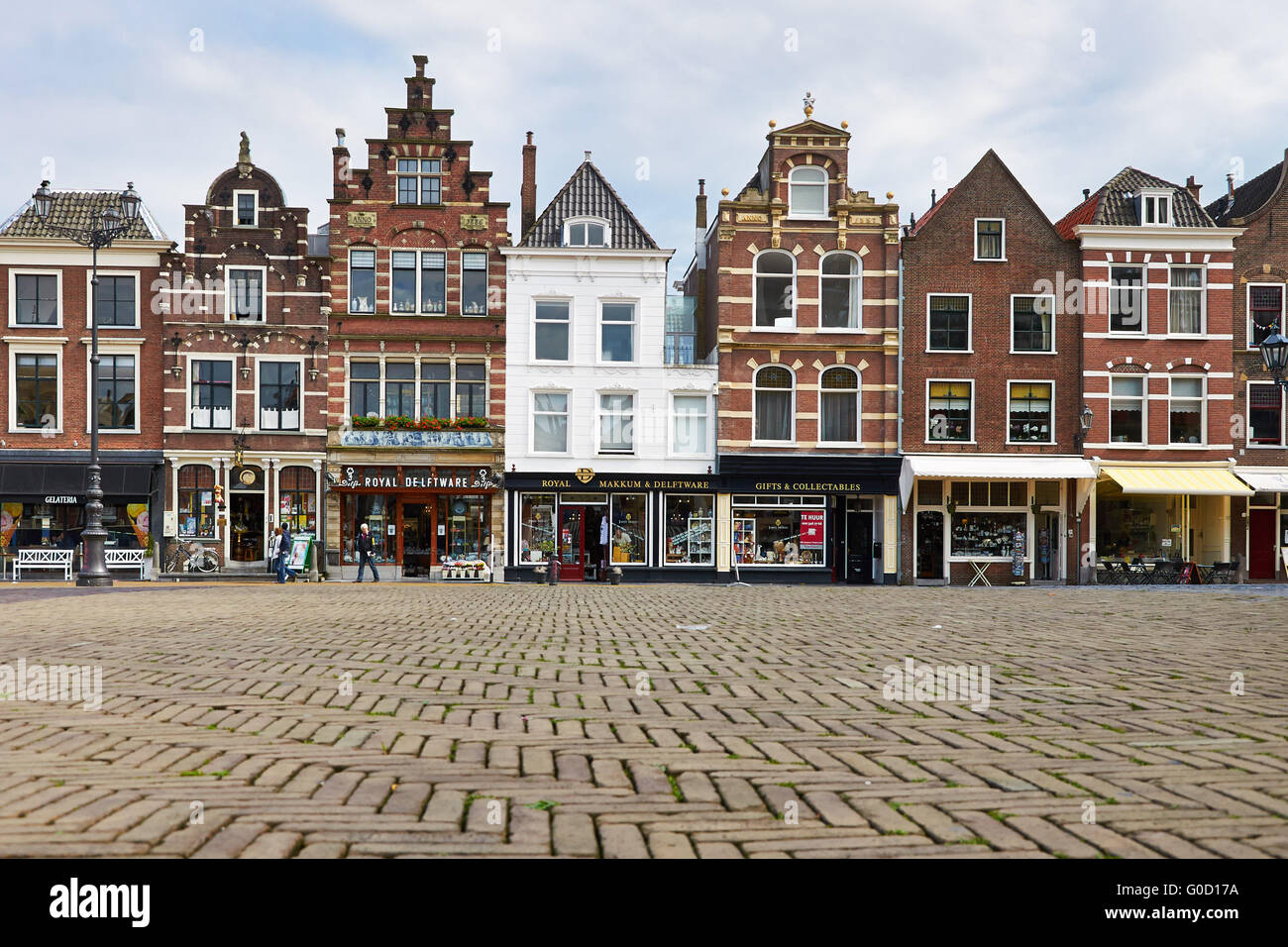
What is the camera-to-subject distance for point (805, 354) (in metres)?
29.4

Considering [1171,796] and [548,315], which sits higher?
[548,315]

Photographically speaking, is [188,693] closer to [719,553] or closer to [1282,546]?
[719,553]

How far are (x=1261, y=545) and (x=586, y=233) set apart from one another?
2265 centimetres

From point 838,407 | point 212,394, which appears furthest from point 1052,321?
point 212,394

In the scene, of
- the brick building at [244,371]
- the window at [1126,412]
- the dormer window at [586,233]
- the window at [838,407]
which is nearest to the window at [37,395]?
the brick building at [244,371]

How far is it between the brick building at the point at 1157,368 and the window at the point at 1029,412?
1.13 m

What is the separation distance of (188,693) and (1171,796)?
620 centimetres

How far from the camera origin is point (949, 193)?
3009 cm

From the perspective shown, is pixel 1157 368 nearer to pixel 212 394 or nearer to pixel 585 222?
pixel 585 222

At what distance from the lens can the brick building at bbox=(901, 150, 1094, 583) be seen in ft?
95.7

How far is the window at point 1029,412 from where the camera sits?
29.4m

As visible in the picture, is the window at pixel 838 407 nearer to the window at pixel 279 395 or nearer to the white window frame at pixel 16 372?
the window at pixel 279 395
